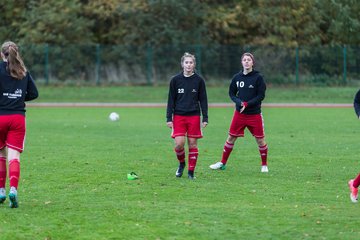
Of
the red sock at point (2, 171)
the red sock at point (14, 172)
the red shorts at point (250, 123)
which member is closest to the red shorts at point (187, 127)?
the red shorts at point (250, 123)

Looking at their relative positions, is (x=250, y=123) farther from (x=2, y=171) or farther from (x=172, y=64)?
(x=172, y=64)

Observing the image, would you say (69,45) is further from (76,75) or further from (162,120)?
(162,120)

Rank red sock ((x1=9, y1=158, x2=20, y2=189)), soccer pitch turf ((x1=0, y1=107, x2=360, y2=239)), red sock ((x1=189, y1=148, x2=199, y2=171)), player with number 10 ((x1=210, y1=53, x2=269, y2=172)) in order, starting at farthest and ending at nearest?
player with number 10 ((x1=210, y1=53, x2=269, y2=172))
red sock ((x1=189, y1=148, x2=199, y2=171))
red sock ((x1=9, y1=158, x2=20, y2=189))
soccer pitch turf ((x1=0, y1=107, x2=360, y2=239))

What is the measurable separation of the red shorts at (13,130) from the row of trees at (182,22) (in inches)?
1481

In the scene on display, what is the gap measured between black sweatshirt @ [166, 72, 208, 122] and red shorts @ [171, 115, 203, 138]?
0.08 m

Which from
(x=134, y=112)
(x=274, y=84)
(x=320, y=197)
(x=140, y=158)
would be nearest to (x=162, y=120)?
(x=134, y=112)

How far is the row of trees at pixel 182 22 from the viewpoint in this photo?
48.5 m

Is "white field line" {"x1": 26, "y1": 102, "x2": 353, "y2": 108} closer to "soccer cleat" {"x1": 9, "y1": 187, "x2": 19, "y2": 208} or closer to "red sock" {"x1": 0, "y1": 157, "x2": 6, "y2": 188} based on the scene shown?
"red sock" {"x1": 0, "y1": 157, "x2": 6, "y2": 188}

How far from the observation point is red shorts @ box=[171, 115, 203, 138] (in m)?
13.0

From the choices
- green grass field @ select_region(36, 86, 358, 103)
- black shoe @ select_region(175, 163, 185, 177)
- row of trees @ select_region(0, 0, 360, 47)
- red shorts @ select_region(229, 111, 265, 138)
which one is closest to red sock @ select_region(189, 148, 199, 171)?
black shoe @ select_region(175, 163, 185, 177)

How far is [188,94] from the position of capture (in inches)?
513

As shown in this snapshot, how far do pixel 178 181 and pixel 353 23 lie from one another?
121 ft

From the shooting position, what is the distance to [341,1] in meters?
47.8

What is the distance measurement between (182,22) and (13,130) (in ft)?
129
